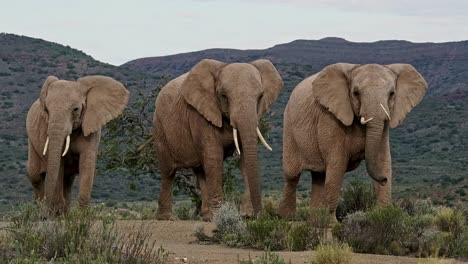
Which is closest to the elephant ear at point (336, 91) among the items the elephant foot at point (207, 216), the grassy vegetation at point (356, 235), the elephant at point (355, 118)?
the elephant at point (355, 118)

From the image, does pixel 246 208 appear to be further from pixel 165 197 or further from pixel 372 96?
pixel 372 96

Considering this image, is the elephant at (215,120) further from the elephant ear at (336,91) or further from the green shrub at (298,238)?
the green shrub at (298,238)

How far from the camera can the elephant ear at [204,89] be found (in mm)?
18391

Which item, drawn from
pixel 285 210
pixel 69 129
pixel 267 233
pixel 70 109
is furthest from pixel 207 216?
pixel 267 233

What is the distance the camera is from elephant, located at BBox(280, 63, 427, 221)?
1680 cm

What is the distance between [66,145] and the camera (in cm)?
1753

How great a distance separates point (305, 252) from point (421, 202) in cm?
744

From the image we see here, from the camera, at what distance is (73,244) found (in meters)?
11.4

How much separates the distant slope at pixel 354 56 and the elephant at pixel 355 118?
98491 millimetres

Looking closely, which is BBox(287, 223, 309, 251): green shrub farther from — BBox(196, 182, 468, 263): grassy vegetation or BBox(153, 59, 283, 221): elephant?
BBox(153, 59, 283, 221): elephant

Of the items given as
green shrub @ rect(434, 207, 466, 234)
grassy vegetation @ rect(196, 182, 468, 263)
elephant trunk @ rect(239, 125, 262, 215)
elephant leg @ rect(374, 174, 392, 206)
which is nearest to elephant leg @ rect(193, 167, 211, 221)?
elephant trunk @ rect(239, 125, 262, 215)

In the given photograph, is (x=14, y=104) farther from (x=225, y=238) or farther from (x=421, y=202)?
(x=225, y=238)

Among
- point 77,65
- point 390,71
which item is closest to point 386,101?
point 390,71

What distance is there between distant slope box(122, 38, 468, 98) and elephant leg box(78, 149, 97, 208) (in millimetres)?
99513
